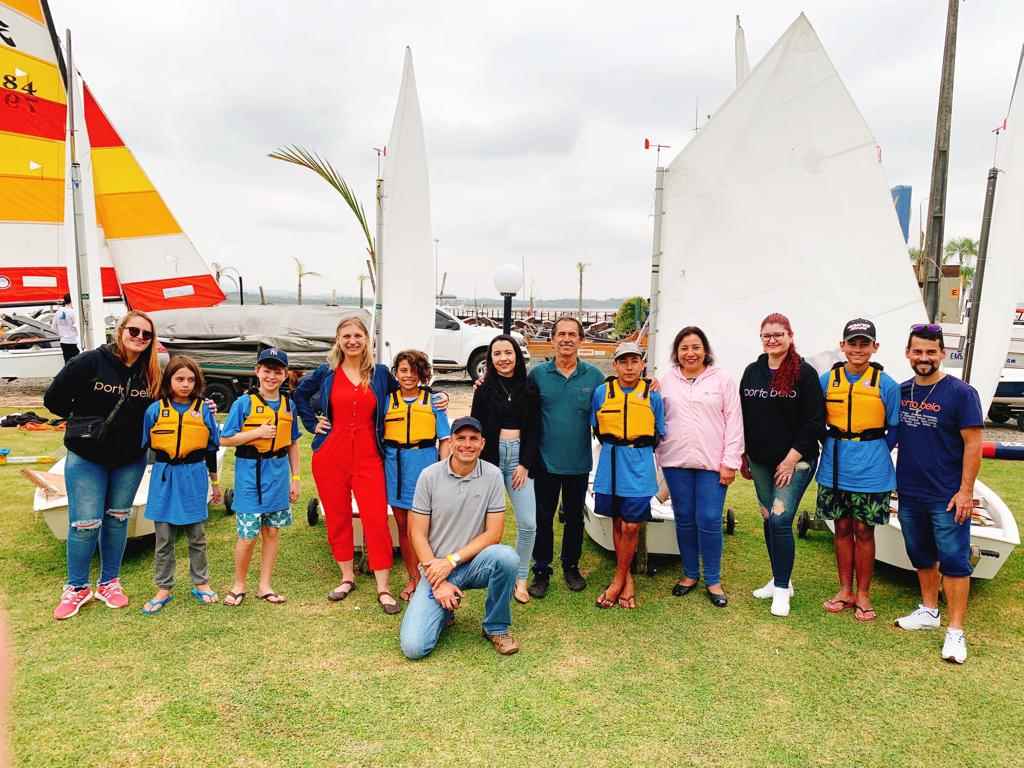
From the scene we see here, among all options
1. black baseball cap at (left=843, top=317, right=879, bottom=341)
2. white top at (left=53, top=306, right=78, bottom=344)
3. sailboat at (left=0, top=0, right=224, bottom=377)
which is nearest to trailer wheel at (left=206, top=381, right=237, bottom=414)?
sailboat at (left=0, top=0, right=224, bottom=377)

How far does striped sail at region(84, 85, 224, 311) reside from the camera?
7.75m

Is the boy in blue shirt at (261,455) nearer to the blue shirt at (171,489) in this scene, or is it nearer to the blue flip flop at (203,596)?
the blue flip flop at (203,596)

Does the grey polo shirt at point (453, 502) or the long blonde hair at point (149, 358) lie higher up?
the long blonde hair at point (149, 358)

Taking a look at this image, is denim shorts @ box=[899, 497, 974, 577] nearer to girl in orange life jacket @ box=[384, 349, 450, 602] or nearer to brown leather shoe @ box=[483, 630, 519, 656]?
brown leather shoe @ box=[483, 630, 519, 656]

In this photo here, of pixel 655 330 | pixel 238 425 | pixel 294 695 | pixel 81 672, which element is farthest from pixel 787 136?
pixel 81 672

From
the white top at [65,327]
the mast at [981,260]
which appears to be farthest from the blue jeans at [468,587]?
the white top at [65,327]

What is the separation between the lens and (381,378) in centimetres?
326

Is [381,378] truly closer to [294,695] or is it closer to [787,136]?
[294,695]

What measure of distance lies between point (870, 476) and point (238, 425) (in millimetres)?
3153

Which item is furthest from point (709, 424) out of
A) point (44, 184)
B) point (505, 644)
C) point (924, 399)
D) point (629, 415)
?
point (44, 184)

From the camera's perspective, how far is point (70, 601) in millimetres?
3094

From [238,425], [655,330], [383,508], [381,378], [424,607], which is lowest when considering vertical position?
[424,607]

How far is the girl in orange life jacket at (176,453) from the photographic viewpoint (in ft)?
9.93

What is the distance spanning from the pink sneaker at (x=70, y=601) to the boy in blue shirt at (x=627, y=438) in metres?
2.70
